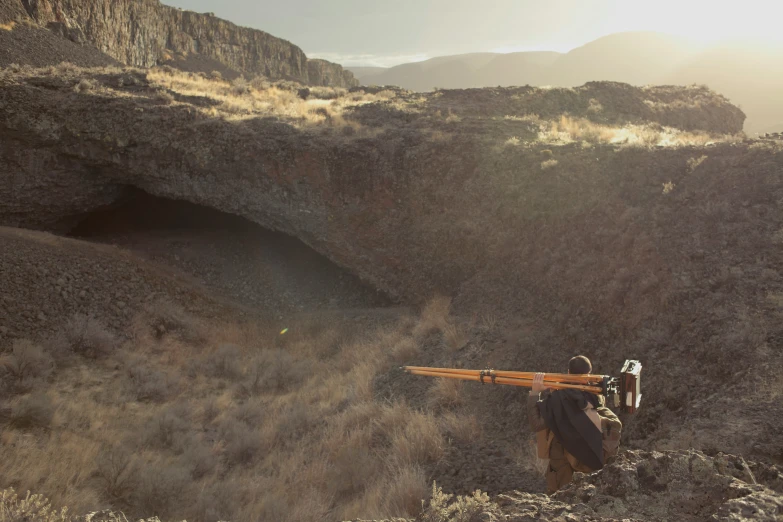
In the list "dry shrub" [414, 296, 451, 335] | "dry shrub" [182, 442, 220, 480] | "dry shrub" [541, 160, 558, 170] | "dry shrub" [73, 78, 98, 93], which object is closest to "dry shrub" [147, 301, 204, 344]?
"dry shrub" [182, 442, 220, 480]

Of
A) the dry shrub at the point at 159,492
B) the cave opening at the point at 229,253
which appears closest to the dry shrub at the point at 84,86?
the cave opening at the point at 229,253

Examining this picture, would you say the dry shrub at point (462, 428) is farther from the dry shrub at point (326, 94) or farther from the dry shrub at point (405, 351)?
the dry shrub at point (326, 94)

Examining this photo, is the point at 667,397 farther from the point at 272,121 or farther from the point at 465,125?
the point at 272,121

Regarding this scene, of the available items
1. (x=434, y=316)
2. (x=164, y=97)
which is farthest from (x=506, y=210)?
(x=164, y=97)

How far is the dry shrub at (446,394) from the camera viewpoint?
6492 mm

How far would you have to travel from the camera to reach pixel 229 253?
1306 cm

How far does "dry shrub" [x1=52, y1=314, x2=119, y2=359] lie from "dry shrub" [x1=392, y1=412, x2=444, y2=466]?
6.30 meters

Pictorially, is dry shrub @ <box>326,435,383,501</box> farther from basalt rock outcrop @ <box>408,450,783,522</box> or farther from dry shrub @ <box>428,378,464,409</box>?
basalt rock outcrop @ <box>408,450,783,522</box>

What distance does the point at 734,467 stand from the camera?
2.65m

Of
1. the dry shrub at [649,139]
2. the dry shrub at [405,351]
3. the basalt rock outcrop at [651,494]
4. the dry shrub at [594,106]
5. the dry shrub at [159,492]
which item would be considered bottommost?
the dry shrub at [159,492]

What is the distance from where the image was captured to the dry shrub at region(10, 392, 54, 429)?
20.9 feet

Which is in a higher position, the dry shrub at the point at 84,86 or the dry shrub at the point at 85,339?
the dry shrub at the point at 84,86

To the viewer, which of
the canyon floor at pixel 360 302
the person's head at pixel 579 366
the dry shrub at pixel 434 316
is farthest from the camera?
the dry shrub at pixel 434 316

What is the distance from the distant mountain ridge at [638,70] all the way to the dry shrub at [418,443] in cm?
3225
